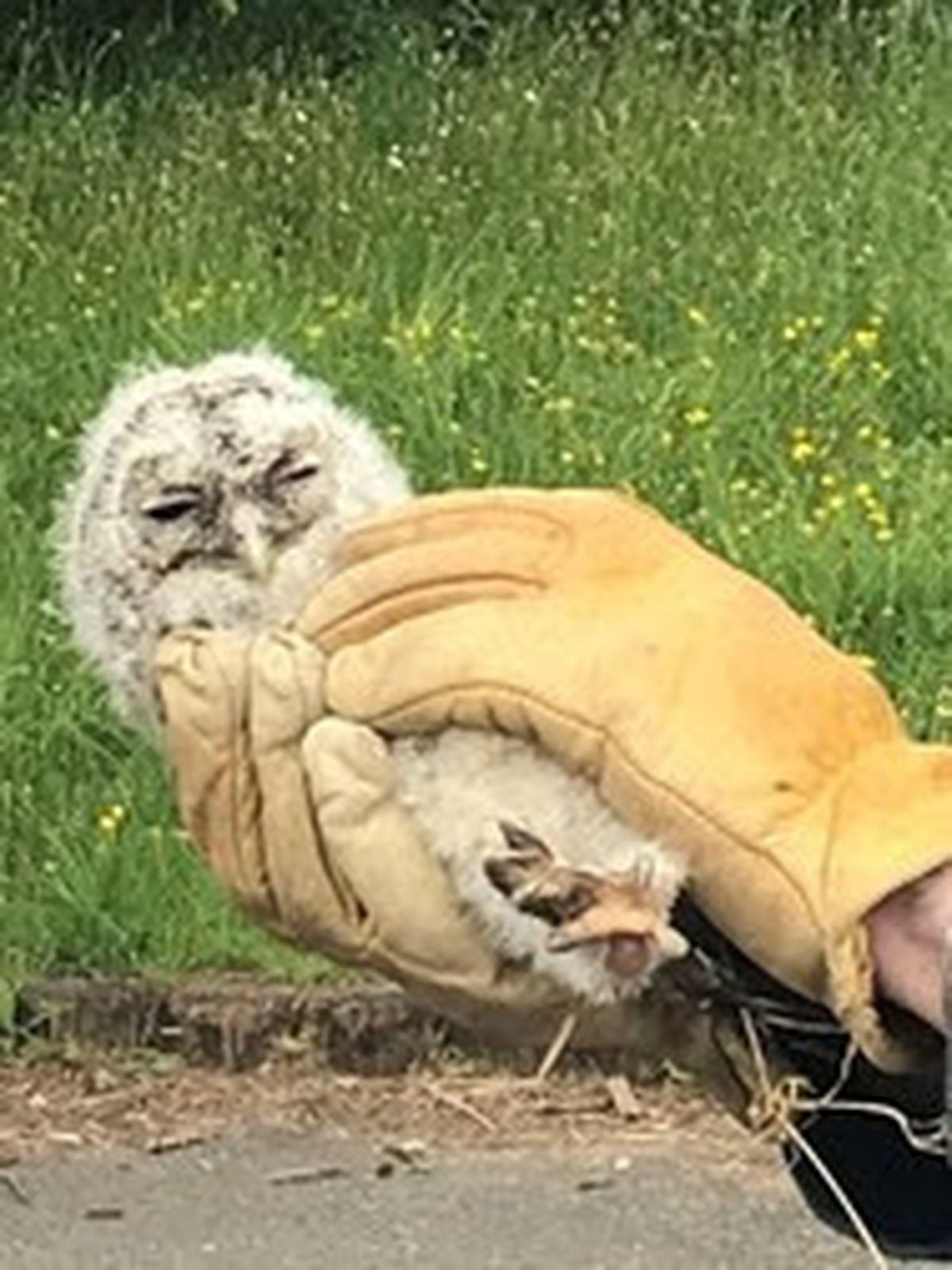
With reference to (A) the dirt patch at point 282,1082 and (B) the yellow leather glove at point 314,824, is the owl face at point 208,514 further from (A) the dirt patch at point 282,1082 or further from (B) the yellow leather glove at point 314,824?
(A) the dirt patch at point 282,1082

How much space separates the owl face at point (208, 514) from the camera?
2295 millimetres

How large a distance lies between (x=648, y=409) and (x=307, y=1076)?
79.6 inches

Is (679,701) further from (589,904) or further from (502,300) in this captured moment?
(502,300)

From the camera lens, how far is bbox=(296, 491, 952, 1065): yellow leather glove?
214 cm

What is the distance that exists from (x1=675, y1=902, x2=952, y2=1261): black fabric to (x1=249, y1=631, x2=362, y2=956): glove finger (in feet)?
0.74

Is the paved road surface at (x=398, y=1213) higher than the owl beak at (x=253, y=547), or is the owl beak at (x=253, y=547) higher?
the owl beak at (x=253, y=547)

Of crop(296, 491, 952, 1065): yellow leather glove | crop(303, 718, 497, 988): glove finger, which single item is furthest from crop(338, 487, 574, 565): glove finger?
crop(303, 718, 497, 988): glove finger

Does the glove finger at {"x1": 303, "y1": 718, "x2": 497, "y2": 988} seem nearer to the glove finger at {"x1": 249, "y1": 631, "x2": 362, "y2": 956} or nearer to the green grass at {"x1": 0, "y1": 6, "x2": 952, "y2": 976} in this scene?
the glove finger at {"x1": 249, "y1": 631, "x2": 362, "y2": 956}

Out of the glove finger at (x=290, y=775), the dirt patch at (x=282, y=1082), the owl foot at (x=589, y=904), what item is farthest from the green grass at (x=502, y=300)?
the owl foot at (x=589, y=904)

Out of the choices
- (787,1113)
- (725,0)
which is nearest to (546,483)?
(725,0)

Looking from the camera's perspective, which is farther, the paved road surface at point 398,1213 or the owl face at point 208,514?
the paved road surface at point 398,1213

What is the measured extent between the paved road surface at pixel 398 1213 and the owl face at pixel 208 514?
2460 millimetres

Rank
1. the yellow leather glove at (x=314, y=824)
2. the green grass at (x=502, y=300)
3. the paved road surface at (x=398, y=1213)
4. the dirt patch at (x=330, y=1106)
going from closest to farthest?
the yellow leather glove at (x=314, y=824), the paved road surface at (x=398, y=1213), the dirt patch at (x=330, y=1106), the green grass at (x=502, y=300)

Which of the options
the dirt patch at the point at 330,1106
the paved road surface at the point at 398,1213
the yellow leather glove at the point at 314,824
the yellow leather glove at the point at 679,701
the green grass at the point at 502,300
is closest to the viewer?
the yellow leather glove at the point at 679,701
